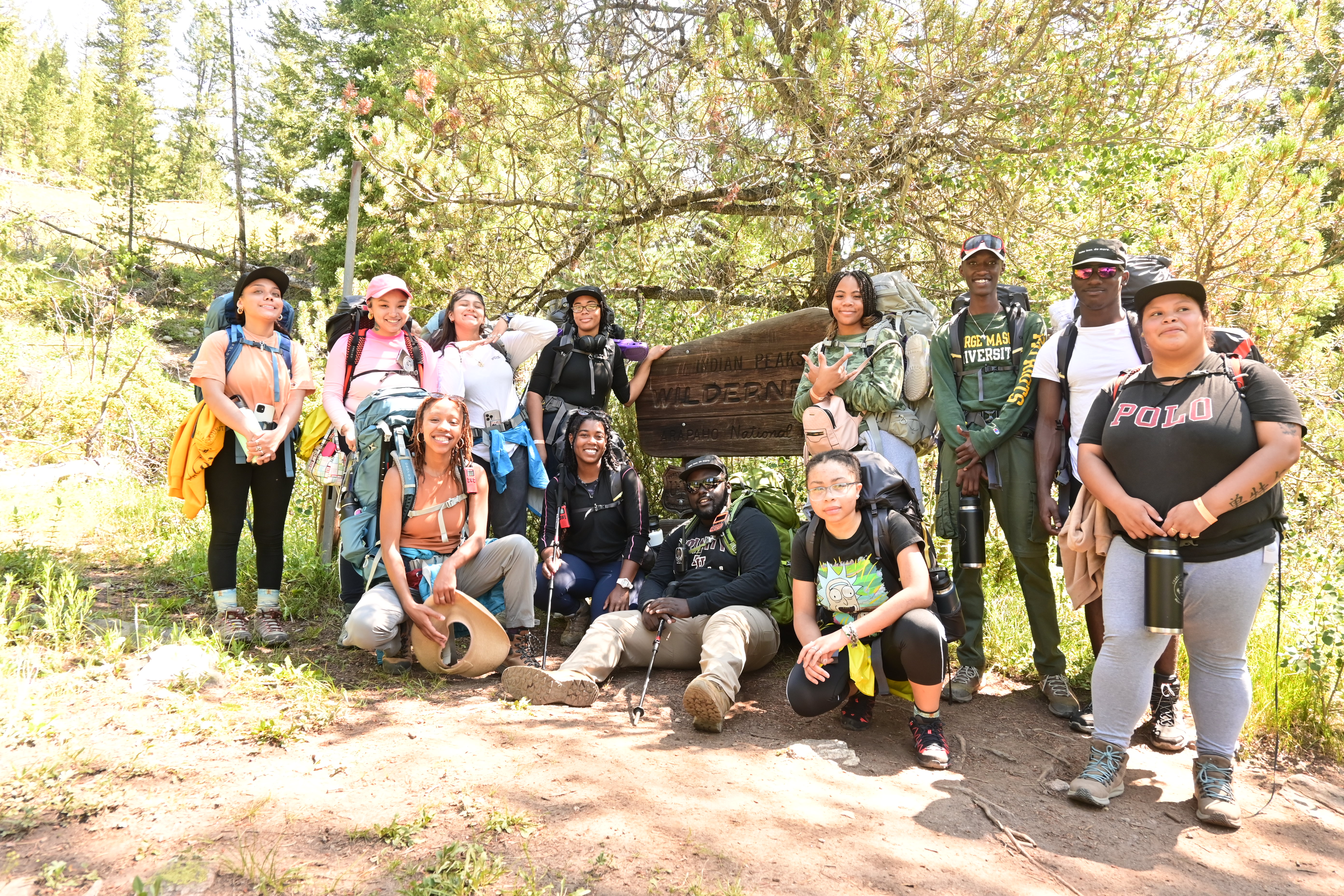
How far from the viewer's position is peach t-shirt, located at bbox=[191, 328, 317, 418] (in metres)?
4.32

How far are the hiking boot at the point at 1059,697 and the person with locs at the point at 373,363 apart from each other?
3686 mm

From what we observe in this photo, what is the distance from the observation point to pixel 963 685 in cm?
412

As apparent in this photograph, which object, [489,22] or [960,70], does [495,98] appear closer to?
[489,22]

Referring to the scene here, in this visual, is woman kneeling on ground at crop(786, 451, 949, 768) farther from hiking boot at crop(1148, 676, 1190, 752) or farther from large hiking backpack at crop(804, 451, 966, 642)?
hiking boot at crop(1148, 676, 1190, 752)

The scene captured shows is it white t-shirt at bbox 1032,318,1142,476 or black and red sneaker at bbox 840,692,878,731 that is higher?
white t-shirt at bbox 1032,318,1142,476

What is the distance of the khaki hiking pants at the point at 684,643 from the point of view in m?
4.03

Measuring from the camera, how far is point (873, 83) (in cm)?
510

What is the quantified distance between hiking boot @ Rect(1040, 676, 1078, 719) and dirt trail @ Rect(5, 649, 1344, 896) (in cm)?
7

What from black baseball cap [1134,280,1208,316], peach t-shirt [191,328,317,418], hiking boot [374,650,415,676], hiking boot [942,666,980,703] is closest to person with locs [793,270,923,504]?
hiking boot [942,666,980,703]

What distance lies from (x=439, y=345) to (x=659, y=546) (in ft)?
6.19

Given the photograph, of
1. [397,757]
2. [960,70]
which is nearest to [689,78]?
[960,70]

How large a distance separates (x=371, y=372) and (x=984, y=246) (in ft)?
11.1

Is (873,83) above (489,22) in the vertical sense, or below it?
below

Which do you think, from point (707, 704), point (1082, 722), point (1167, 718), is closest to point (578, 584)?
point (707, 704)
